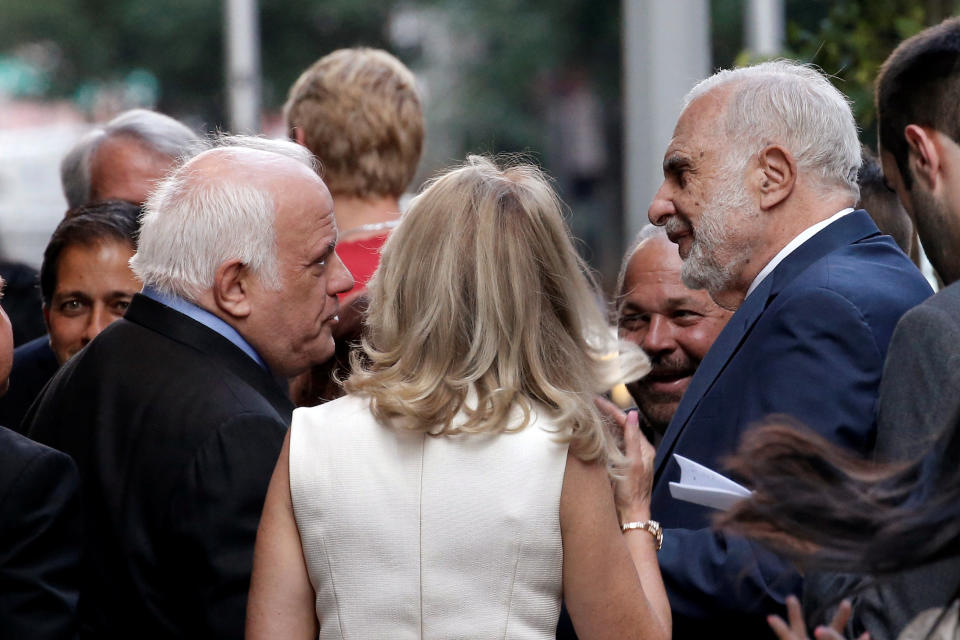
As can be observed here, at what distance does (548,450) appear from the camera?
7.81ft

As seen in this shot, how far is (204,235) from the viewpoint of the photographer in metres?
3.04

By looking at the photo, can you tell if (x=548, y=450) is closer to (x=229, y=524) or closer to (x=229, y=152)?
(x=229, y=524)

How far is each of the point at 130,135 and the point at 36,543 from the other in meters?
2.32

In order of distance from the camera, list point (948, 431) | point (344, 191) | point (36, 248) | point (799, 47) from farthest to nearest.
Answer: point (36, 248) → point (799, 47) → point (344, 191) → point (948, 431)

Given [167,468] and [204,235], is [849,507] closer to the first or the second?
[167,468]

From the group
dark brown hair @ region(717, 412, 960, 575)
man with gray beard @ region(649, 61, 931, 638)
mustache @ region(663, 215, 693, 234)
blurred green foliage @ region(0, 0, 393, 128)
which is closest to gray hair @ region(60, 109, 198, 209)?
mustache @ region(663, 215, 693, 234)

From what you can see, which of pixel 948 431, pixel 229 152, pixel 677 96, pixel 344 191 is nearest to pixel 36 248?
pixel 677 96

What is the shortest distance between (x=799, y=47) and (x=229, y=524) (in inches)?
149

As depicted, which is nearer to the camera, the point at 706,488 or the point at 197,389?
the point at 706,488

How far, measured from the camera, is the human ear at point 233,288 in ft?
9.96

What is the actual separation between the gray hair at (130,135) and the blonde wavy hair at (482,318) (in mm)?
2183

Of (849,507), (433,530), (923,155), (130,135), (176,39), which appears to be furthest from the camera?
(176,39)

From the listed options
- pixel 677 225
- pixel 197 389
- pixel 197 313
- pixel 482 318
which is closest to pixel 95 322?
pixel 197 313

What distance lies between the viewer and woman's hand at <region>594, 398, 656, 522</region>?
2.58m
